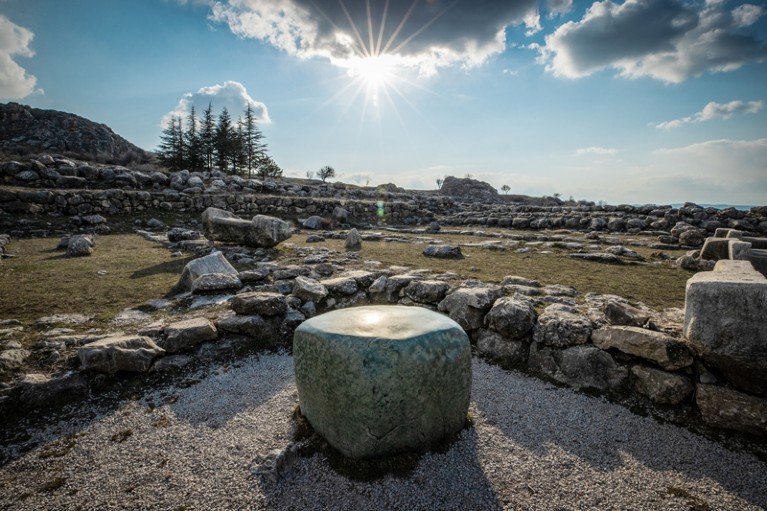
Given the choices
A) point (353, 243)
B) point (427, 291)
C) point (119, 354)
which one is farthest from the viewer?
point (353, 243)

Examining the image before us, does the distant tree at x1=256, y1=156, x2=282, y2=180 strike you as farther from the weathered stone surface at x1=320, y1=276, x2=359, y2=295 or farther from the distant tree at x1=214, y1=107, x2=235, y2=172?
the weathered stone surface at x1=320, y1=276, x2=359, y2=295

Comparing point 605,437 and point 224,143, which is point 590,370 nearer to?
point 605,437

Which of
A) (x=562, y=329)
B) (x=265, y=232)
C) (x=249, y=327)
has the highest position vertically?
(x=265, y=232)

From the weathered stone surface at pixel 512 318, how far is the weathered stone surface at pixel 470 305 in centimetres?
20

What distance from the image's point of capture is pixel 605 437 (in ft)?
11.8

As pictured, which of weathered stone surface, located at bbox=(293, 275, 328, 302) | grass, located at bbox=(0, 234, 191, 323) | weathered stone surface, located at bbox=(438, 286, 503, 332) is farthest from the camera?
weathered stone surface, located at bbox=(293, 275, 328, 302)

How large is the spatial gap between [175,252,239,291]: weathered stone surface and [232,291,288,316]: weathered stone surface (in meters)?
1.90

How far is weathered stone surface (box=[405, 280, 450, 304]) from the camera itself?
636cm

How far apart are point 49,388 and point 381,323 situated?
14.0ft

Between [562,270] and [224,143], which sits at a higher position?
[224,143]

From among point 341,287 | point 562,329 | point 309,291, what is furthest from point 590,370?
point 309,291

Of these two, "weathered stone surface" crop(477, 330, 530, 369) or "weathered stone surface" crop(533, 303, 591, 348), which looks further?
"weathered stone surface" crop(477, 330, 530, 369)

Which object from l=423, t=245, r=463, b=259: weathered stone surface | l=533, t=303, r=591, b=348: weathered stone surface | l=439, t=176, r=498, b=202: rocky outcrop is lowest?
l=533, t=303, r=591, b=348: weathered stone surface

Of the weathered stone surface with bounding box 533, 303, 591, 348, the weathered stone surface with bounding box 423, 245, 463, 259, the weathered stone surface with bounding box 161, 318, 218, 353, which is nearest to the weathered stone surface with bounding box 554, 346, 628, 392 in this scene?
the weathered stone surface with bounding box 533, 303, 591, 348
